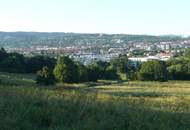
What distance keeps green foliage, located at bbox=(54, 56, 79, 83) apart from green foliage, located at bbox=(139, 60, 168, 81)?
78.1 feet

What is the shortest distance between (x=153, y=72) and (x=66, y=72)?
28.5 metres

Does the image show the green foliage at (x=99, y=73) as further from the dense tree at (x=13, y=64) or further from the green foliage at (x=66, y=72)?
the dense tree at (x=13, y=64)

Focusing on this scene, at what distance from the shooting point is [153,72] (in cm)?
10281

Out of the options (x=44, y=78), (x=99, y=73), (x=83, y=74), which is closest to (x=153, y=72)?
(x=99, y=73)

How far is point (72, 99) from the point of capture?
45.1 feet

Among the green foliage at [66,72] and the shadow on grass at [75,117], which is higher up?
the shadow on grass at [75,117]

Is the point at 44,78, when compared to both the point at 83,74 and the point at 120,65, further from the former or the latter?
the point at 120,65

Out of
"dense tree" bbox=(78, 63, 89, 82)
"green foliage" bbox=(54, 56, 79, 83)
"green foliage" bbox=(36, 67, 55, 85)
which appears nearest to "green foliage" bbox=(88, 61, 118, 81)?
"dense tree" bbox=(78, 63, 89, 82)

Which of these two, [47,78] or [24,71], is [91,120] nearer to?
[47,78]

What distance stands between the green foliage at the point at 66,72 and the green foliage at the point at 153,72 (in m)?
23.8

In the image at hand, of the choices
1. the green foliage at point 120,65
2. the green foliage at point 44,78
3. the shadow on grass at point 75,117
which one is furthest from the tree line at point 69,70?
the shadow on grass at point 75,117

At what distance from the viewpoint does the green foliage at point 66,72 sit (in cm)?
8050

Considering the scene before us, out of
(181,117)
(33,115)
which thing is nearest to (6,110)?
(33,115)

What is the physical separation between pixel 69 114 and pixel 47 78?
189 feet
